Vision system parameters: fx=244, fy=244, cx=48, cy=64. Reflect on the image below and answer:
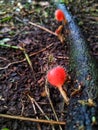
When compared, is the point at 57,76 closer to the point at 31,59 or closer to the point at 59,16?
the point at 31,59

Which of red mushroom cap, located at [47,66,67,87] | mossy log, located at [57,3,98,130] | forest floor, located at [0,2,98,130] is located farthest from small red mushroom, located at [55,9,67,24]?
red mushroom cap, located at [47,66,67,87]

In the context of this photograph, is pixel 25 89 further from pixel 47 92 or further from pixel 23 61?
pixel 23 61

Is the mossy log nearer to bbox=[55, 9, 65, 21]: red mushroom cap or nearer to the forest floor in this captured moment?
the forest floor

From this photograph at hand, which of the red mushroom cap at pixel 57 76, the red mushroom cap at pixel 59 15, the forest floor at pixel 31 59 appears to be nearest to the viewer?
the red mushroom cap at pixel 57 76

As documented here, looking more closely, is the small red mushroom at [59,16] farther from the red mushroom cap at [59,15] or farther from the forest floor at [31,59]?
the forest floor at [31,59]

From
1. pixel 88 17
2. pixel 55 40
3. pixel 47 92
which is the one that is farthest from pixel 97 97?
pixel 88 17

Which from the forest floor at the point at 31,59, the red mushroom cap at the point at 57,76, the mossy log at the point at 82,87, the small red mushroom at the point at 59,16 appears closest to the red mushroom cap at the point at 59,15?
the small red mushroom at the point at 59,16
